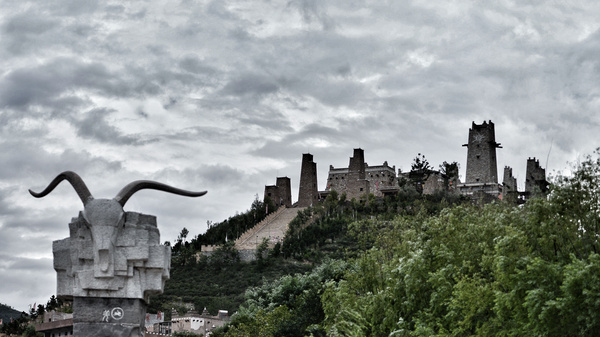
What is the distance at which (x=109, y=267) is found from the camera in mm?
12391

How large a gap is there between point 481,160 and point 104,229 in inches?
4066

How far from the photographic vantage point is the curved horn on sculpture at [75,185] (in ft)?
42.1

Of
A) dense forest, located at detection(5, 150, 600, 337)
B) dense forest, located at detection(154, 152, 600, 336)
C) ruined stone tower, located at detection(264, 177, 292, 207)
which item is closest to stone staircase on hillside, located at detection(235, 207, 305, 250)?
ruined stone tower, located at detection(264, 177, 292, 207)

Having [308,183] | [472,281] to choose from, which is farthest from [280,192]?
[472,281]

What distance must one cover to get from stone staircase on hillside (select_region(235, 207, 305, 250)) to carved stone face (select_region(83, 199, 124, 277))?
87321 mm

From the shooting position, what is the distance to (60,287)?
12719 millimetres

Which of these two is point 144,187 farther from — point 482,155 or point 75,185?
point 482,155

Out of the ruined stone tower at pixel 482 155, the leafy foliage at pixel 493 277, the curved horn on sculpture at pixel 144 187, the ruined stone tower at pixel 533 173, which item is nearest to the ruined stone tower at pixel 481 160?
the ruined stone tower at pixel 482 155

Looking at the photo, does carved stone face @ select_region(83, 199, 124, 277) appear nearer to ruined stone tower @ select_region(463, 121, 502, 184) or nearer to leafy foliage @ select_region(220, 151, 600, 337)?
leafy foliage @ select_region(220, 151, 600, 337)

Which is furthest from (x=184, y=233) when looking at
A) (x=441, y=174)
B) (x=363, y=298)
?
(x=363, y=298)

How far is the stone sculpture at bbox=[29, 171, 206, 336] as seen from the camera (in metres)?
12.4

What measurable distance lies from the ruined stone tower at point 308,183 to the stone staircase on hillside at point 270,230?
2921 mm

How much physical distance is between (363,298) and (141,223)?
48.3ft

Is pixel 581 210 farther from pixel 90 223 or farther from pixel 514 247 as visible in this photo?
pixel 90 223
